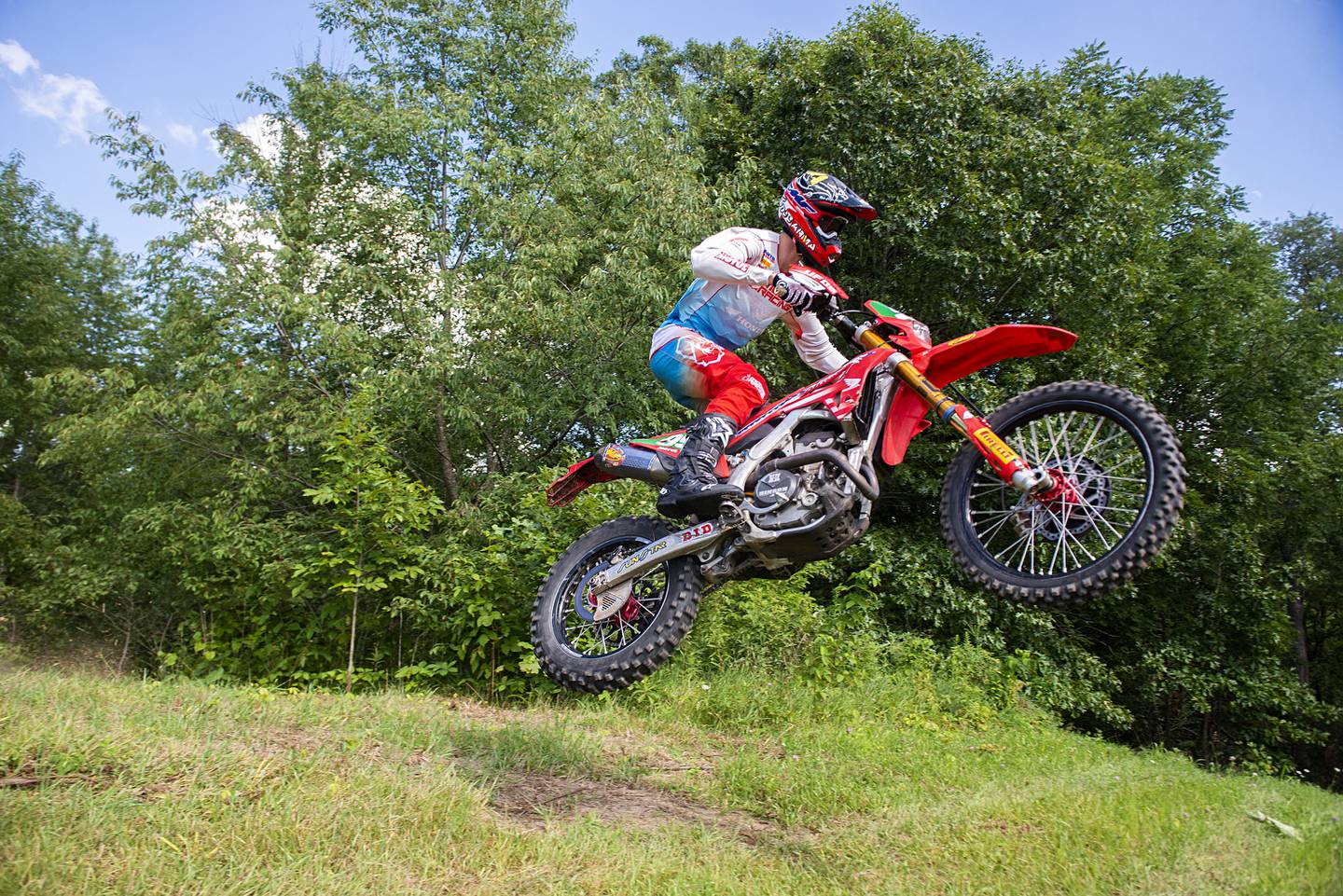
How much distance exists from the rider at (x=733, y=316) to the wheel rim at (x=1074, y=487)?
1.15 m

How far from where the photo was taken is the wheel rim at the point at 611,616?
13.9ft

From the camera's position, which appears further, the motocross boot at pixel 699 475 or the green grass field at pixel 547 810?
the motocross boot at pixel 699 475

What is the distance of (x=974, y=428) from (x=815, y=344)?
1125 millimetres

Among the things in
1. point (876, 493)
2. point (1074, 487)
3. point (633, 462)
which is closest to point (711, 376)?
point (633, 462)

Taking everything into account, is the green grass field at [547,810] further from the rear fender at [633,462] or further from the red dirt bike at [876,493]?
the rear fender at [633,462]

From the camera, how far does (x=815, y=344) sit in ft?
15.2

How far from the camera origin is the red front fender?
154 inches

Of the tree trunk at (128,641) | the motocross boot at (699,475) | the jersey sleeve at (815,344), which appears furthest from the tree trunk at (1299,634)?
the tree trunk at (128,641)

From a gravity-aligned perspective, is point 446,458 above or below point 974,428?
above

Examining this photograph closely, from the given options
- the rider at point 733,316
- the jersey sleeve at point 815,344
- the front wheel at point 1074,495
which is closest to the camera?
the front wheel at point 1074,495

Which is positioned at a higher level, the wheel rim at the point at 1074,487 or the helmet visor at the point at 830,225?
the helmet visor at the point at 830,225

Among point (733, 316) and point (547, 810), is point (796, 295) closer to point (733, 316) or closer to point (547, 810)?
point (733, 316)

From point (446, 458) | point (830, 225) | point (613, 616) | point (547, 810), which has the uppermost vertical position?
point (830, 225)

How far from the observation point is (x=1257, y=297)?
16.2 meters
